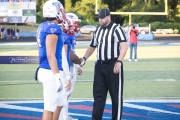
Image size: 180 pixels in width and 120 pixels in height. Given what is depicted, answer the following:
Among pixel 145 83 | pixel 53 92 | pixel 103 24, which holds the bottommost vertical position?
pixel 145 83

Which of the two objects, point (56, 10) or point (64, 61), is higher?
point (56, 10)

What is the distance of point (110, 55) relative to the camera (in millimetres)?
7570

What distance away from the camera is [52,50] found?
595cm

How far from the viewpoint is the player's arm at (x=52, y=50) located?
595 cm

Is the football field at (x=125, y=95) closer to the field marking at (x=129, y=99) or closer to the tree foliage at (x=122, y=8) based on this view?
the field marking at (x=129, y=99)

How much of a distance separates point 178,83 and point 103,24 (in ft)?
18.1

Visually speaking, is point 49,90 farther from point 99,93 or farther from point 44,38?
point 99,93

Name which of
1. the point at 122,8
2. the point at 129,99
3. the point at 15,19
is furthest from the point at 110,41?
the point at 122,8

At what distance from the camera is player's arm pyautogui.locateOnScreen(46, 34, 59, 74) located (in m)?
5.95

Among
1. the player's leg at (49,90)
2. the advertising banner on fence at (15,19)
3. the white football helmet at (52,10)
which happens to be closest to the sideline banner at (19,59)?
the white football helmet at (52,10)

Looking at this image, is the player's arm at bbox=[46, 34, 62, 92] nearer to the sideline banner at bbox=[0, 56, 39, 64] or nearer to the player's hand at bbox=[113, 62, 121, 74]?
the player's hand at bbox=[113, 62, 121, 74]

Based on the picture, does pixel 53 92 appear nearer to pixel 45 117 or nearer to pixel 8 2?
pixel 45 117

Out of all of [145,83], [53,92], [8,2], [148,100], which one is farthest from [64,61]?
[8,2]

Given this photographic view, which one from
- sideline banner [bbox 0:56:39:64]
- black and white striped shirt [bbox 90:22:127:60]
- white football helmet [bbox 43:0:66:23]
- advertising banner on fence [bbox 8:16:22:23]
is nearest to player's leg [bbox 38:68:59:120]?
white football helmet [bbox 43:0:66:23]
